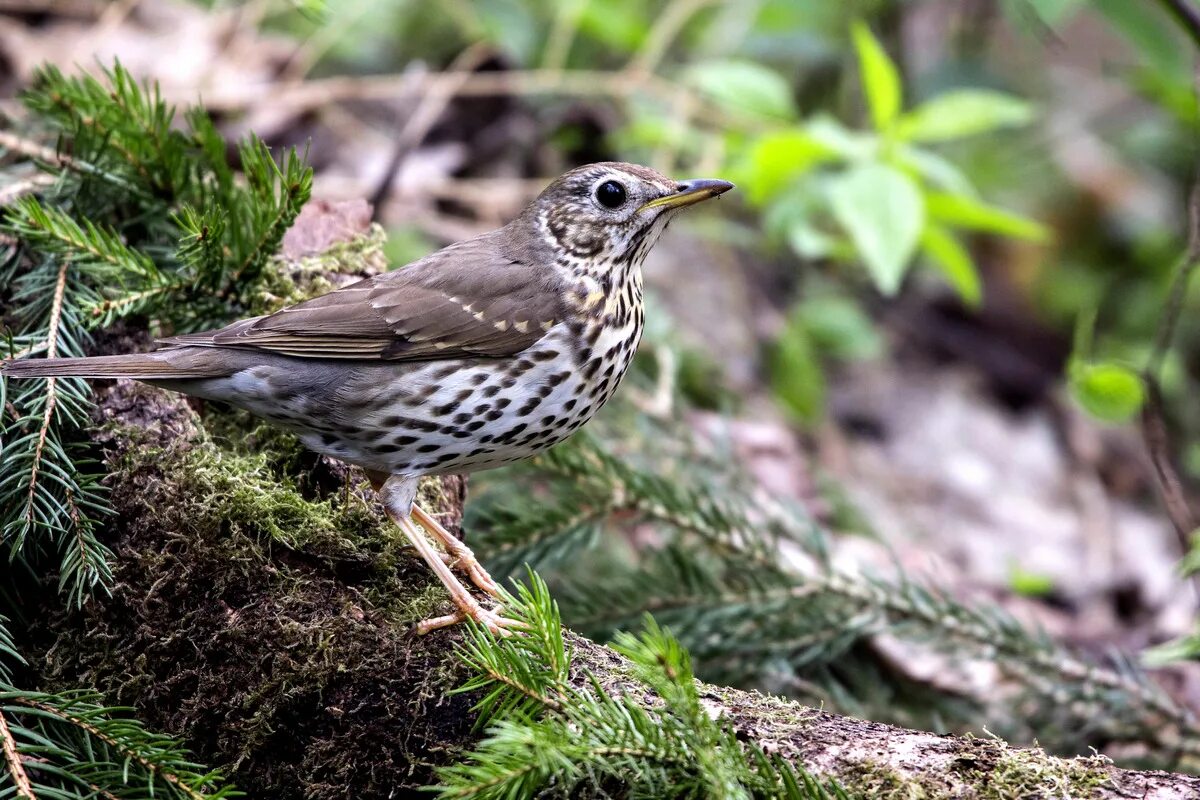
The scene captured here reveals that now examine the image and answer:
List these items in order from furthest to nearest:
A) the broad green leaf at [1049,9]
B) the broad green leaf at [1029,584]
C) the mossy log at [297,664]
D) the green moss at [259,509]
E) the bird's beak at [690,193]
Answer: the broad green leaf at [1029,584] → the broad green leaf at [1049,9] → the bird's beak at [690,193] → the green moss at [259,509] → the mossy log at [297,664]

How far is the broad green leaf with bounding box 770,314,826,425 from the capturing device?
6051mm

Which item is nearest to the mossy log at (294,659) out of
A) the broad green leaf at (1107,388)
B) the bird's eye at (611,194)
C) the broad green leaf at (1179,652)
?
the broad green leaf at (1179,652)

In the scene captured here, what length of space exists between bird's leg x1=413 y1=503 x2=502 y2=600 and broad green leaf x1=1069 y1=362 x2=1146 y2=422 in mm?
1887

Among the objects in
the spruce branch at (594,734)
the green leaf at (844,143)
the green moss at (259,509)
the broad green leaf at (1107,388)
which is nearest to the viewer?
the spruce branch at (594,734)

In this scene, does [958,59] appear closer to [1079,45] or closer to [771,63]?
[771,63]

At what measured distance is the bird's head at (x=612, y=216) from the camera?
3.44 meters

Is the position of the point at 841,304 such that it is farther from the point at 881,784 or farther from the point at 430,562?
the point at 881,784

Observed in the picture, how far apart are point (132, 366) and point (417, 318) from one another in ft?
2.57

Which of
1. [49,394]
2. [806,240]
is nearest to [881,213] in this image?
[806,240]

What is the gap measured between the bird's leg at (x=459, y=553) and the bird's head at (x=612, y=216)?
91cm

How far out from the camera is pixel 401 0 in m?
7.01

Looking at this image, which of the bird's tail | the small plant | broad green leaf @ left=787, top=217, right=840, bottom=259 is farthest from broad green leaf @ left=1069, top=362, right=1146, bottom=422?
the bird's tail

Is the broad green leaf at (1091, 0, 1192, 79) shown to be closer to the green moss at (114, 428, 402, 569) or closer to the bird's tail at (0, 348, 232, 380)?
the green moss at (114, 428, 402, 569)

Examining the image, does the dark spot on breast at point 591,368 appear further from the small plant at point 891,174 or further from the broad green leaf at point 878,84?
the broad green leaf at point 878,84
